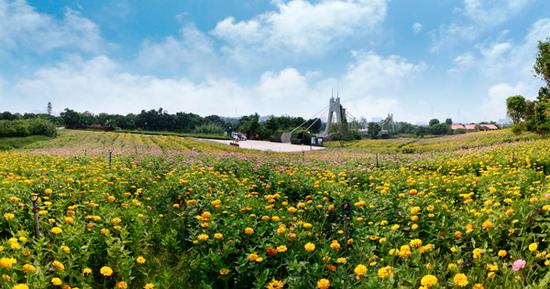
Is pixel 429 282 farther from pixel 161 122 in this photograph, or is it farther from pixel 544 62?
pixel 161 122

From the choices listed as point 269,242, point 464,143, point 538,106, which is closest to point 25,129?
point 464,143

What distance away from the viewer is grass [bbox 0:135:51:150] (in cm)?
3141

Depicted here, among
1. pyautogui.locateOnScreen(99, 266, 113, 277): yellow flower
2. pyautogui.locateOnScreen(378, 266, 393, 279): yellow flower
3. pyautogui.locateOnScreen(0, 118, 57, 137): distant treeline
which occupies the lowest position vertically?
pyautogui.locateOnScreen(99, 266, 113, 277): yellow flower

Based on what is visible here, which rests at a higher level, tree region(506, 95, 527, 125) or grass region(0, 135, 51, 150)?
tree region(506, 95, 527, 125)

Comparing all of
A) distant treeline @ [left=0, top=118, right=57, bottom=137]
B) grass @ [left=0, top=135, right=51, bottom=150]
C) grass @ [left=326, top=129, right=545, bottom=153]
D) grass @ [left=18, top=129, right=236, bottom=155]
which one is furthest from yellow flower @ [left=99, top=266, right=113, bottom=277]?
distant treeline @ [left=0, top=118, right=57, bottom=137]

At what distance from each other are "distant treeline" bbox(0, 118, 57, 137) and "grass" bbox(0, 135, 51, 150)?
1.79 metres

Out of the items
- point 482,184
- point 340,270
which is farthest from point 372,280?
point 482,184

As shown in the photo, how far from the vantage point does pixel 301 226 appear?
3580mm

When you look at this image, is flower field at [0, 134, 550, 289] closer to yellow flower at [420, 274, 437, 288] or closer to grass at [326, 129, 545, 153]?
yellow flower at [420, 274, 437, 288]

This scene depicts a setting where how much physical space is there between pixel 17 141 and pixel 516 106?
172 ft

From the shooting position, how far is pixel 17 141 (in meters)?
34.2

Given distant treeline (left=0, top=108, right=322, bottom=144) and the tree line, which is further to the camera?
distant treeline (left=0, top=108, right=322, bottom=144)

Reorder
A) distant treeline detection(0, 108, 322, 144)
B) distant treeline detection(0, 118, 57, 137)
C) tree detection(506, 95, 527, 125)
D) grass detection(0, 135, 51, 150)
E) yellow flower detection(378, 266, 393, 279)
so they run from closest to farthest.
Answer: yellow flower detection(378, 266, 393, 279) < grass detection(0, 135, 51, 150) < tree detection(506, 95, 527, 125) < distant treeline detection(0, 118, 57, 137) < distant treeline detection(0, 108, 322, 144)

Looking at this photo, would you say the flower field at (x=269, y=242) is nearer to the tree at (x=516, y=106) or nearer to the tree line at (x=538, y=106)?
the tree line at (x=538, y=106)
